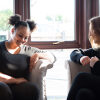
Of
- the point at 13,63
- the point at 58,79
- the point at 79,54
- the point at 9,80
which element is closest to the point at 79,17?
the point at 58,79

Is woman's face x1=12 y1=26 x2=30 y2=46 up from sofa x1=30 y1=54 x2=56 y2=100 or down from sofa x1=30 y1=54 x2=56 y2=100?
up

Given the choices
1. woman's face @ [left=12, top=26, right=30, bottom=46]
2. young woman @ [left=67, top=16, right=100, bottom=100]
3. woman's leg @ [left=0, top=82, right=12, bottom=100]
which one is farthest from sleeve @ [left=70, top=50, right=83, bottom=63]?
woman's leg @ [left=0, top=82, right=12, bottom=100]

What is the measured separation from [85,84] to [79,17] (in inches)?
61.8

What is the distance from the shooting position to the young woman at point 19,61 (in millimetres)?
1674

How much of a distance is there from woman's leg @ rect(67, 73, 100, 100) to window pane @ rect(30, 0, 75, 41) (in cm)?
137

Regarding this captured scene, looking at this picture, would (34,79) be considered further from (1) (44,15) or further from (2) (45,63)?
(1) (44,15)

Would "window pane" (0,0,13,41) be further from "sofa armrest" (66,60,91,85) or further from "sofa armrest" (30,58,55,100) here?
"sofa armrest" (66,60,91,85)

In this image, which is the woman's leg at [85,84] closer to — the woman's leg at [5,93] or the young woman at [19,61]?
the young woman at [19,61]

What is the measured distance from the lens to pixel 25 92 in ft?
5.42

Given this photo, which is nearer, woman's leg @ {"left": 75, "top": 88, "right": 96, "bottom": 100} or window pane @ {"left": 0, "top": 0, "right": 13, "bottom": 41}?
woman's leg @ {"left": 75, "top": 88, "right": 96, "bottom": 100}

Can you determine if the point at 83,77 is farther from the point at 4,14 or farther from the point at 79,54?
the point at 4,14

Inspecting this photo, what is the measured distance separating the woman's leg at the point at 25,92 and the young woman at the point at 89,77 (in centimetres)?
27

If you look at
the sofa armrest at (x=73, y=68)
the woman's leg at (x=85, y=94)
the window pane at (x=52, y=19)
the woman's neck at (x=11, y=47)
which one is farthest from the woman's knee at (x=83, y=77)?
the window pane at (x=52, y=19)

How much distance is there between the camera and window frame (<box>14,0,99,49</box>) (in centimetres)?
288
